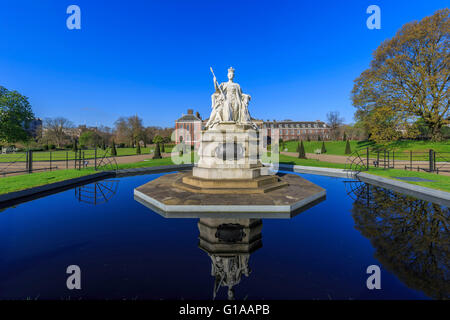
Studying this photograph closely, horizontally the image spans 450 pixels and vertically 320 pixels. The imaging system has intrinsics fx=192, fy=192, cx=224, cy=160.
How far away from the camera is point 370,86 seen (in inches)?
1131

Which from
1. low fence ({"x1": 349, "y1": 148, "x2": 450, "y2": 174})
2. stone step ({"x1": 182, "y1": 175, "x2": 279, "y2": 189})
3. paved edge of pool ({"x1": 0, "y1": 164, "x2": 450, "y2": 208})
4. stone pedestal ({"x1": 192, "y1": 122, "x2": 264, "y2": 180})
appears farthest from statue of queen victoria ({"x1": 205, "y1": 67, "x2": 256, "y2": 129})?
low fence ({"x1": 349, "y1": 148, "x2": 450, "y2": 174})

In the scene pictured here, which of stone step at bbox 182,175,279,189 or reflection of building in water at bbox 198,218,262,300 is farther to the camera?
stone step at bbox 182,175,279,189

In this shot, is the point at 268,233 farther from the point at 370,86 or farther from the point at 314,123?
the point at 314,123

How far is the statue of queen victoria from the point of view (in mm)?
9508

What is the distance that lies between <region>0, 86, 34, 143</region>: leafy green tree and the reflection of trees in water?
39247 millimetres

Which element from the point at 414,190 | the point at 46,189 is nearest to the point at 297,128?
the point at 414,190

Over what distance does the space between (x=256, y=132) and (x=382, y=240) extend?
→ 6.46 m

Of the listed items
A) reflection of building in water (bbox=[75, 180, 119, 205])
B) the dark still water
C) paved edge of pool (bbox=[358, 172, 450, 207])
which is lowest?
the dark still water

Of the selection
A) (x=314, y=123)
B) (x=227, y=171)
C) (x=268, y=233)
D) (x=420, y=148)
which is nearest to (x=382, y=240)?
(x=268, y=233)

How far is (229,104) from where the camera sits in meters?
9.50

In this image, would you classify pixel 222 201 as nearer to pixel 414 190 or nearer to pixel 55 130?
pixel 414 190

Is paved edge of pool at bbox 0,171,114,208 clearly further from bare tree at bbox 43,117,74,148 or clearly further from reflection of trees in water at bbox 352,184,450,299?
bare tree at bbox 43,117,74,148

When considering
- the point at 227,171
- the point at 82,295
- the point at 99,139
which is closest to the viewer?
the point at 82,295

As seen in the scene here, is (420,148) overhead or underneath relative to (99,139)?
underneath
